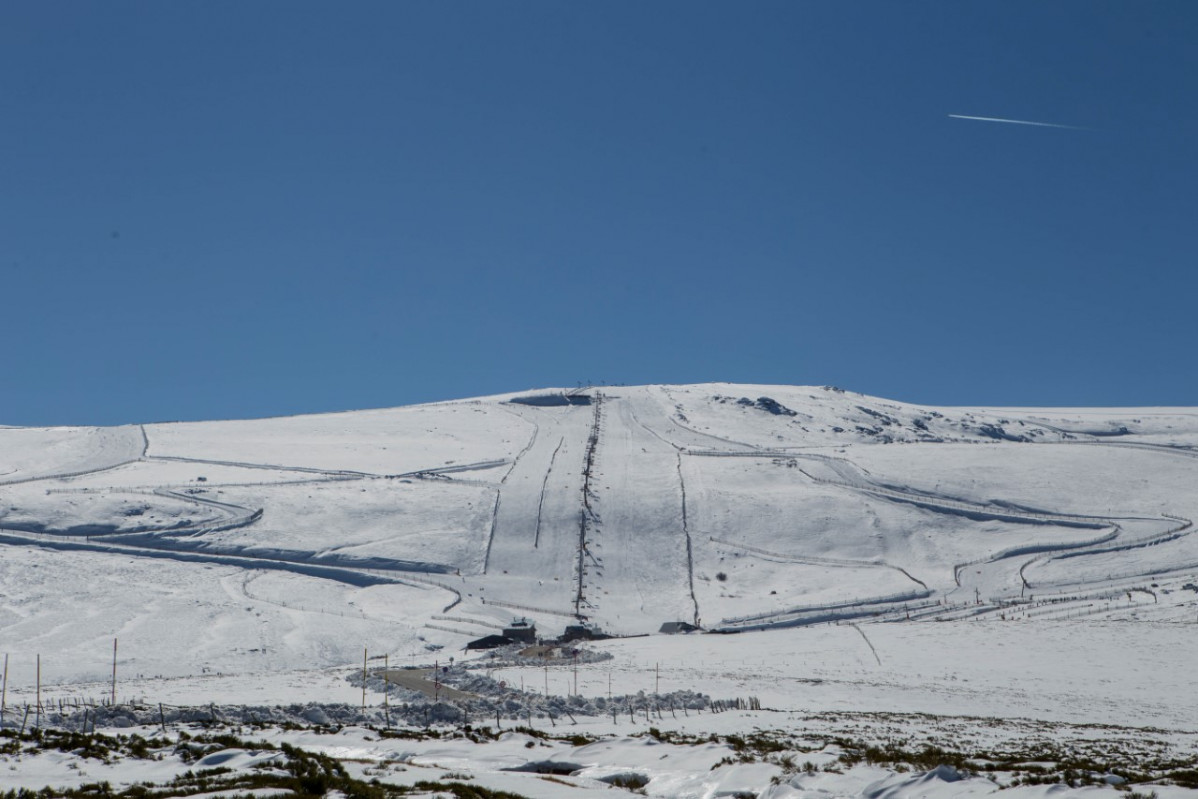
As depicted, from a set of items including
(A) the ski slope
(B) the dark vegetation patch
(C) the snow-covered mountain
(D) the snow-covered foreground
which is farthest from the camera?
(B) the dark vegetation patch

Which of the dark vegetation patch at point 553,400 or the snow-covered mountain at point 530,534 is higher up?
the dark vegetation patch at point 553,400

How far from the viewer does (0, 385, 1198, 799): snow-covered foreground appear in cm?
3944

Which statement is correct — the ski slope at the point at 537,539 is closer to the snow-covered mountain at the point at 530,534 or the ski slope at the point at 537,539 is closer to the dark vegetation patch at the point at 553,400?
the snow-covered mountain at the point at 530,534

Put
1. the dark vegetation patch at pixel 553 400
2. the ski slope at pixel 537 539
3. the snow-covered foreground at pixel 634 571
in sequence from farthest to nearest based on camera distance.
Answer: the dark vegetation patch at pixel 553 400, the ski slope at pixel 537 539, the snow-covered foreground at pixel 634 571

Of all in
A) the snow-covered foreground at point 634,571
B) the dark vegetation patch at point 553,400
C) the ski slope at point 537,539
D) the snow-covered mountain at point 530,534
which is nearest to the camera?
A: the snow-covered foreground at point 634,571

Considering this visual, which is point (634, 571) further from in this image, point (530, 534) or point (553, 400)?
point (553, 400)

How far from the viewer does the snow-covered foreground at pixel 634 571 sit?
39438 millimetres

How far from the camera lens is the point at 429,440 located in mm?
133875

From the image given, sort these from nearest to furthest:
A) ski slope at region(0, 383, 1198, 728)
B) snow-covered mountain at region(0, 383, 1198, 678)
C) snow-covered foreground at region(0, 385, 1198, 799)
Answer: snow-covered foreground at region(0, 385, 1198, 799)
ski slope at region(0, 383, 1198, 728)
snow-covered mountain at region(0, 383, 1198, 678)

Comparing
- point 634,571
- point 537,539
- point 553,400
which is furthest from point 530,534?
point 553,400

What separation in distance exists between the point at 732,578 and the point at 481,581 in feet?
61.5

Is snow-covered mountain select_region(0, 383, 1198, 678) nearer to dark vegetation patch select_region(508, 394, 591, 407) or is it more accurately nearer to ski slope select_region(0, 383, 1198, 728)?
ski slope select_region(0, 383, 1198, 728)

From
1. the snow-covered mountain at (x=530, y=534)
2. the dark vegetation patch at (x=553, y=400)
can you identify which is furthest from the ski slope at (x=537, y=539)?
the dark vegetation patch at (x=553, y=400)

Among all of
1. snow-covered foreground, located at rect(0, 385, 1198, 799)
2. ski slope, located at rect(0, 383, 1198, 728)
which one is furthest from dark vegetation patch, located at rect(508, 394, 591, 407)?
ski slope, located at rect(0, 383, 1198, 728)
